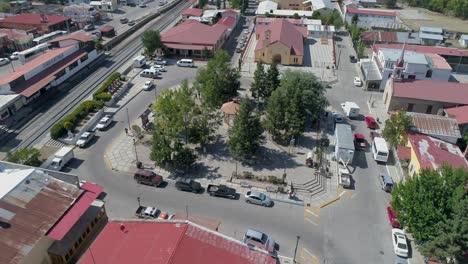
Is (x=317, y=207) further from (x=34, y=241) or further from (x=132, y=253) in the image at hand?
(x=34, y=241)

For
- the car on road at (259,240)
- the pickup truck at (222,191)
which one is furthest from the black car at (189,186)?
the car on road at (259,240)

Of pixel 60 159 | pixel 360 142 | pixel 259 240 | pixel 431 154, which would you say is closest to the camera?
pixel 259 240

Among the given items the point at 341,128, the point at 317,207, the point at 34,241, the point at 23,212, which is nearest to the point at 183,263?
the point at 34,241

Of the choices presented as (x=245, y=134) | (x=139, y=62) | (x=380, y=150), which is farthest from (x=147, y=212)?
(x=139, y=62)

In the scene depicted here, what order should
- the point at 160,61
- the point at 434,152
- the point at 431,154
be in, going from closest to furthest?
the point at 431,154, the point at 434,152, the point at 160,61

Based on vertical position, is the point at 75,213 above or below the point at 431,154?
below

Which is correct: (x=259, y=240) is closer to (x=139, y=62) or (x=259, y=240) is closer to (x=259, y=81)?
(x=259, y=81)

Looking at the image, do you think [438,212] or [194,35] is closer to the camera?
[438,212]

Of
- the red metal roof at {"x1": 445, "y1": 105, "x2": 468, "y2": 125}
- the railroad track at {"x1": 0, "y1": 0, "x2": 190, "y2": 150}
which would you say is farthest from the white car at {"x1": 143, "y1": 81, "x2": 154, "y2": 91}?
the red metal roof at {"x1": 445, "y1": 105, "x2": 468, "y2": 125}
